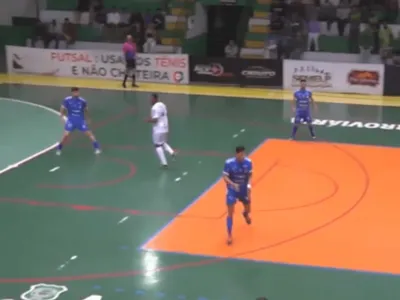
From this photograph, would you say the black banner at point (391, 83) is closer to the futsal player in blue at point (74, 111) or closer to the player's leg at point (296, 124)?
the player's leg at point (296, 124)

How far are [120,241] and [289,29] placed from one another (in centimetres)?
2107

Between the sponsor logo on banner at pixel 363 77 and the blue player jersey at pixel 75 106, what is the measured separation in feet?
41.8

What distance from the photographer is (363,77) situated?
30.4 m

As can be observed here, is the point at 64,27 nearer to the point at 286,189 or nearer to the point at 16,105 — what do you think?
the point at 16,105

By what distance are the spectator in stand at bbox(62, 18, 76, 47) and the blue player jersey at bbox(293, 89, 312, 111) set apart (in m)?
17.7

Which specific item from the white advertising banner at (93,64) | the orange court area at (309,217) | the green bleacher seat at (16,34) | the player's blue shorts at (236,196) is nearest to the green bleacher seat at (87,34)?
the green bleacher seat at (16,34)

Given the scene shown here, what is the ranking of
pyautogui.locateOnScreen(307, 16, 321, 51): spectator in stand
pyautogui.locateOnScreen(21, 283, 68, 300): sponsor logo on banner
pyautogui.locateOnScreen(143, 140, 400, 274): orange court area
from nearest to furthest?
1. pyautogui.locateOnScreen(21, 283, 68, 300): sponsor logo on banner
2. pyautogui.locateOnScreen(143, 140, 400, 274): orange court area
3. pyautogui.locateOnScreen(307, 16, 321, 51): spectator in stand

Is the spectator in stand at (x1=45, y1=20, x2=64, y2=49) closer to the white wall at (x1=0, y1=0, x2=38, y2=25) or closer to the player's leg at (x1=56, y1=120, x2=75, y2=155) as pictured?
the white wall at (x1=0, y1=0, x2=38, y2=25)

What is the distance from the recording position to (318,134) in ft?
79.0

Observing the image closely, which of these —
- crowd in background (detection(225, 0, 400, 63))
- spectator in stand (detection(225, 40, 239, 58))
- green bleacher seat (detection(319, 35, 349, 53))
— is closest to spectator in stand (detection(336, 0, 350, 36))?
crowd in background (detection(225, 0, 400, 63))

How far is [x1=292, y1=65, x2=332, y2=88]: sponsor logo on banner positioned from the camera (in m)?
30.7

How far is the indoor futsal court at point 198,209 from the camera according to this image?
13547 millimetres

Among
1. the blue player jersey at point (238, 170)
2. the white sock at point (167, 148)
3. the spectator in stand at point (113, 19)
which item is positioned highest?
the spectator in stand at point (113, 19)

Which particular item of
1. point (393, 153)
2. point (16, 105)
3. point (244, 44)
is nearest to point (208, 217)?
point (393, 153)
